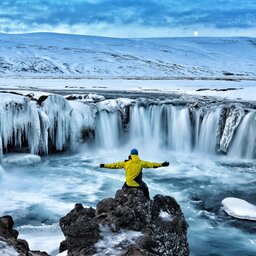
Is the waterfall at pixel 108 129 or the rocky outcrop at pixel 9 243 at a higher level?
the rocky outcrop at pixel 9 243

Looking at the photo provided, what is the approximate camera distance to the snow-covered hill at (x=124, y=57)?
98.6 m

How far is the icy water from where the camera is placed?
10125 millimetres

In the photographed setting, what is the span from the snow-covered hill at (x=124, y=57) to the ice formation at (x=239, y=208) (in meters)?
72.7

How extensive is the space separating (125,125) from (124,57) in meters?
102

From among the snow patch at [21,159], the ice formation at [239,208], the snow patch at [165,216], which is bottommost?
the snow patch at [21,159]

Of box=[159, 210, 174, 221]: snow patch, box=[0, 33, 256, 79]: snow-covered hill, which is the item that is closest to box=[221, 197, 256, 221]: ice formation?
box=[159, 210, 174, 221]: snow patch

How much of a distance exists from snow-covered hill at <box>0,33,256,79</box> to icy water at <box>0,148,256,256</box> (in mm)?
67342

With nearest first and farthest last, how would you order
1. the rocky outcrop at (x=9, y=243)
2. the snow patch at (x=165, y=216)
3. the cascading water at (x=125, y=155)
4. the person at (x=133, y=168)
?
the rocky outcrop at (x=9, y=243)
the snow patch at (x=165, y=216)
the person at (x=133, y=168)
the cascading water at (x=125, y=155)

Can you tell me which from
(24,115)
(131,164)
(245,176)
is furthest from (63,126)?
(131,164)

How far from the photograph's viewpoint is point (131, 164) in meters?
8.45

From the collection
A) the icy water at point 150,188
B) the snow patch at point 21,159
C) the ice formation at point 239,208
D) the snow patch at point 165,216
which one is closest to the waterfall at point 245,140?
the icy water at point 150,188

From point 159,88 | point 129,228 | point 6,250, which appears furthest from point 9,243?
point 159,88

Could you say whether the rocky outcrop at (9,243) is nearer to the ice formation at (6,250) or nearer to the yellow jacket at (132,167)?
the ice formation at (6,250)

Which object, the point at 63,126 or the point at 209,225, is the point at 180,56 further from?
the point at 209,225
